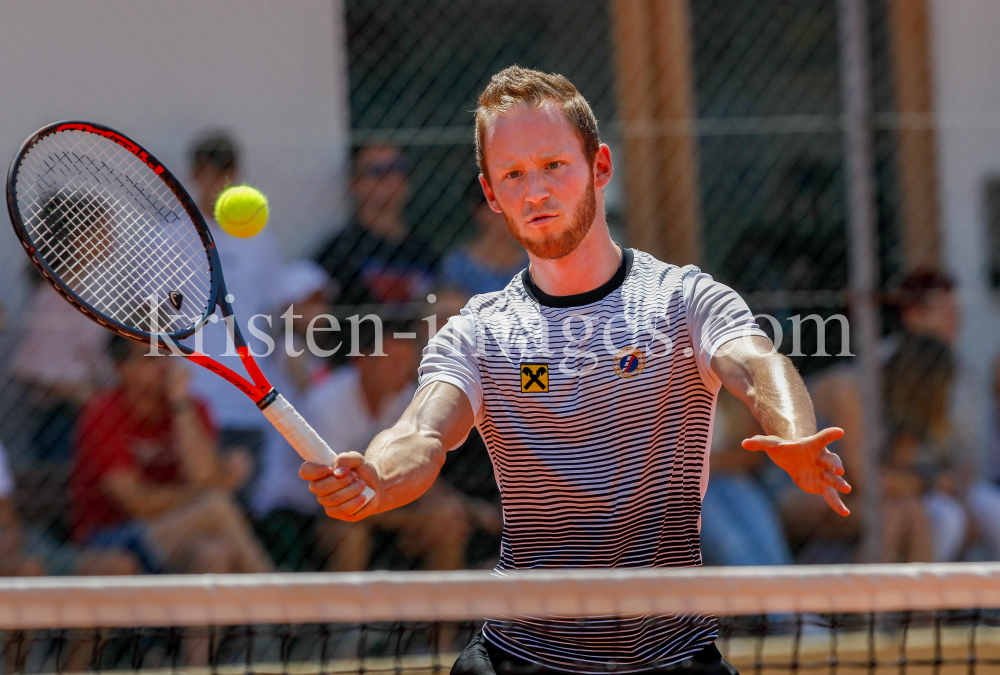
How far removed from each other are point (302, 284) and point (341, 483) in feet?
8.78

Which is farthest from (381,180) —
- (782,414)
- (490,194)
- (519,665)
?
(782,414)

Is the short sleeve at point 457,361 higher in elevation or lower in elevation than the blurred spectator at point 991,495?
higher

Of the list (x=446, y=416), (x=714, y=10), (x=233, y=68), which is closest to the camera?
(x=446, y=416)

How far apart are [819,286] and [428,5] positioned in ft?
7.24

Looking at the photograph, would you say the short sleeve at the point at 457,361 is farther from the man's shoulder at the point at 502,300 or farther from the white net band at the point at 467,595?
the white net band at the point at 467,595

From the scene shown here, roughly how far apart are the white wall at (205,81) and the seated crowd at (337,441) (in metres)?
0.21

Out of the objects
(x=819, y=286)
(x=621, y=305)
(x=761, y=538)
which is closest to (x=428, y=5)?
(x=819, y=286)

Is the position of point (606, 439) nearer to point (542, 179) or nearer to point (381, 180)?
point (542, 179)

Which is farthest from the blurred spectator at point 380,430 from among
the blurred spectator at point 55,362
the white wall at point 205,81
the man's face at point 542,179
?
the man's face at point 542,179

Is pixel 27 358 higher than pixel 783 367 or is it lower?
lower

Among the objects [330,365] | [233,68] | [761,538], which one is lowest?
[761,538]

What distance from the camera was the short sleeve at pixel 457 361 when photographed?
2164mm

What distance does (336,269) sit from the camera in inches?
175

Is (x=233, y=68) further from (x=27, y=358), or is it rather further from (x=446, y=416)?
(x=446, y=416)
